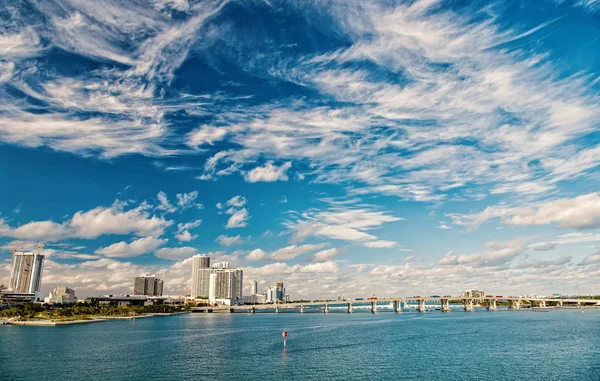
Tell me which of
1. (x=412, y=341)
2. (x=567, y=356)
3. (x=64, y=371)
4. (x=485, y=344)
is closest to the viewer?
(x=64, y=371)

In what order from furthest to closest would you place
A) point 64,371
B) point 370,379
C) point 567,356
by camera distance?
1. point 567,356
2. point 64,371
3. point 370,379

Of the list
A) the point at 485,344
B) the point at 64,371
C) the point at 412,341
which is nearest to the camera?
the point at 64,371

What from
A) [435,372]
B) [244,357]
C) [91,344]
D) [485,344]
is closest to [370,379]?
[435,372]

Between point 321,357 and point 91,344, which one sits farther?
point 91,344

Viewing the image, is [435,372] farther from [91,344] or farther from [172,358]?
[91,344]

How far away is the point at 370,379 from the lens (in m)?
70.8

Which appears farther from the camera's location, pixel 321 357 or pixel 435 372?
pixel 321 357

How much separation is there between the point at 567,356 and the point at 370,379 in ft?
177

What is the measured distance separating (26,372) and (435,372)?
76653mm

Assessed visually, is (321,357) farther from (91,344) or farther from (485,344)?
(91,344)

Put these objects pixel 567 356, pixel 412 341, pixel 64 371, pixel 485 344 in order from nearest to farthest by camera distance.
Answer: pixel 64 371
pixel 567 356
pixel 485 344
pixel 412 341

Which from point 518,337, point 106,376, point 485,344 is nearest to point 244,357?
point 106,376

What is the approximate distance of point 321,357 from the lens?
307 feet

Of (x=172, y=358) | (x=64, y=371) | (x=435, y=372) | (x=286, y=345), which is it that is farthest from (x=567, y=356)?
(x=64, y=371)
